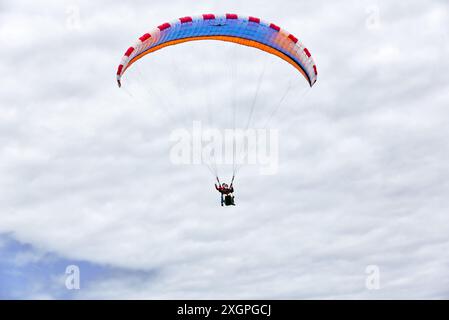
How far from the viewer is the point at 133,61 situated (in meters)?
60.1

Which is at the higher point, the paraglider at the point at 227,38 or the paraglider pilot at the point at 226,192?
the paraglider at the point at 227,38

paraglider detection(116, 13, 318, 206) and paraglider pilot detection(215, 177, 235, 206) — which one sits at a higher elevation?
paraglider detection(116, 13, 318, 206)

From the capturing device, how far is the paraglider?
58594mm

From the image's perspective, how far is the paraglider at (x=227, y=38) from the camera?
58.6 meters

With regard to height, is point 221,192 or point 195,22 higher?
point 195,22

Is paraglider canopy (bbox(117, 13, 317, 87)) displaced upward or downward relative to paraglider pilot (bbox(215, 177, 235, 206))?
Answer: upward

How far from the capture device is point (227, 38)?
6181 cm
